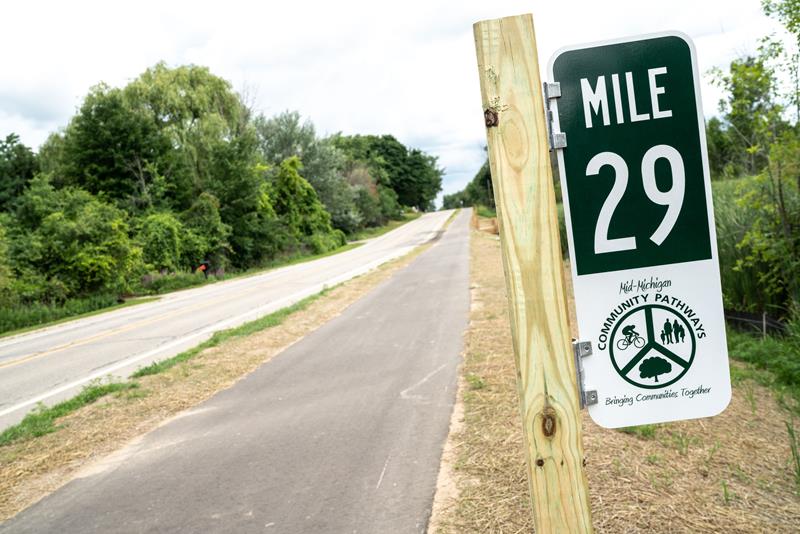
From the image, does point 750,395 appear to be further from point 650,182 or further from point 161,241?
point 161,241

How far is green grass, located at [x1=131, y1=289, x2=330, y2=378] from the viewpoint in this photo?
797 centimetres

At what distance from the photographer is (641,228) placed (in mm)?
1924

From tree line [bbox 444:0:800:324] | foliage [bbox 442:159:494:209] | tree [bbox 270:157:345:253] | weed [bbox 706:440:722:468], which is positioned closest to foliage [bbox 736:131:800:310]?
tree line [bbox 444:0:800:324]

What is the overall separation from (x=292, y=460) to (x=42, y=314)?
17.3 meters

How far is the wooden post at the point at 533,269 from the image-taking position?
190cm

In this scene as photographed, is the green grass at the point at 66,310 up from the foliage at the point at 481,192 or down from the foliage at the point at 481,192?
down

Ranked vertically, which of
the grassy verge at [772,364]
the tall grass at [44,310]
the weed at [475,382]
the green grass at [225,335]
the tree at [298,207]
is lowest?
the grassy verge at [772,364]

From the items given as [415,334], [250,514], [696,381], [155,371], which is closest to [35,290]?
[155,371]

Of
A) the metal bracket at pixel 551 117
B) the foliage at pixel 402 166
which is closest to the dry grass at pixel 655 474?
the metal bracket at pixel 551 117

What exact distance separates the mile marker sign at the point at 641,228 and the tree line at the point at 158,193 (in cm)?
2041

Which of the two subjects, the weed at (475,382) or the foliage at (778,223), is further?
the foliage at (778,223)

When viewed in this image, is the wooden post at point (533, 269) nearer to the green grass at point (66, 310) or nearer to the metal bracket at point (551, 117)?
the metal bracket at point (551, 117)

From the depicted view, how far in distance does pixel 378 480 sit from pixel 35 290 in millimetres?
19272

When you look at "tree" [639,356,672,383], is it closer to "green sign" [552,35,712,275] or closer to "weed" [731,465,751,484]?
"green sign" [552,35,712,275]
